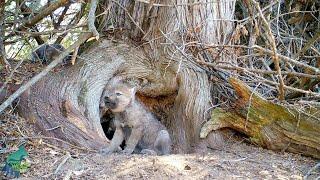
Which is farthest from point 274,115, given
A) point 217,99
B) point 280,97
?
point 217,99

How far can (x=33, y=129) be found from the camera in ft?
16.6

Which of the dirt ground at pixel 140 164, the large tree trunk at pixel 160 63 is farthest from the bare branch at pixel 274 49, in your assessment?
the large tree trunk at pixel 160 63

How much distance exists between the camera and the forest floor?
431cm

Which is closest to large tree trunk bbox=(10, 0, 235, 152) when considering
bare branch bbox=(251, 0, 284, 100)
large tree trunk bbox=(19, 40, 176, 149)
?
large tree trunk bbox=(19, 40, 176, 149)

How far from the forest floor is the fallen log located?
5.6 inches

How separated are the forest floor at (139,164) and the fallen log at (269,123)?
14 centimetres

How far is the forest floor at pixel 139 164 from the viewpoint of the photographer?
4.31 m

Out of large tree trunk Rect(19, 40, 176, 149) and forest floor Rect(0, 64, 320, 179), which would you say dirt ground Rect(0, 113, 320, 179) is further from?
large tree trunk Rect(19, 40, 176, 149)

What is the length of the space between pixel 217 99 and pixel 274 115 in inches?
35.6

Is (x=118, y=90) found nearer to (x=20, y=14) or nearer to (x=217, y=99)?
(x=217, y=99)

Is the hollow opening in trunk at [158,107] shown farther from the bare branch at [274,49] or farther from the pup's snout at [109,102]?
the bare branch at [274,49]

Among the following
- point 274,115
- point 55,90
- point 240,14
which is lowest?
point 274,115

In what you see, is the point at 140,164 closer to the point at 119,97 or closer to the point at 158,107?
the point at 119,97

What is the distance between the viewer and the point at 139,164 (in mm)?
4473
